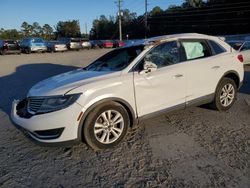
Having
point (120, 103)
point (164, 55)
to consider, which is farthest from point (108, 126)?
point (164, 55)

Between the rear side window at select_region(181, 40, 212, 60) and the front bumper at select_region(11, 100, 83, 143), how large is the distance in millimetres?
2453

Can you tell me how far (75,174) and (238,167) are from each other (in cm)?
207

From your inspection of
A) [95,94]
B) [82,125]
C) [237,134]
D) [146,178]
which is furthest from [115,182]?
[237,134]

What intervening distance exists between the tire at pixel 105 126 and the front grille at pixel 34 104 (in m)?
0.74

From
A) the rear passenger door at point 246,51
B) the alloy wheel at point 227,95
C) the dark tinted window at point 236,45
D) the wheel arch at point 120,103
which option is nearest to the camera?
the wheel arch at point 120,103

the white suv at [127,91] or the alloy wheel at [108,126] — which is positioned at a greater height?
the white suv at [127,91]

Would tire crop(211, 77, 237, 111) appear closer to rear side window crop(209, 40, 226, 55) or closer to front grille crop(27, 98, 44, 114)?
rear side window crop(209, 40, 226, 55)

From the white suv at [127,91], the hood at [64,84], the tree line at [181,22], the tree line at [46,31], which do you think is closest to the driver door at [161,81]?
the white suv at [127,91]

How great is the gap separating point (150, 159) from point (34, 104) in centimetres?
190

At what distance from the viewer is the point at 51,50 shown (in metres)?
37.3

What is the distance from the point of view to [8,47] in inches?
1406

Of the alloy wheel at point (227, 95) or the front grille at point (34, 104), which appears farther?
the alloy wheel at point (227, 95)

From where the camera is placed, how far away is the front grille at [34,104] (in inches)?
181

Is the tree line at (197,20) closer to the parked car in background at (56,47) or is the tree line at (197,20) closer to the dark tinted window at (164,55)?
the parked car in background at (56,47)
